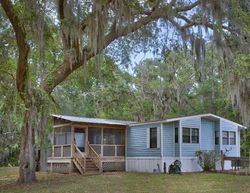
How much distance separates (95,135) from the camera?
20.2 metres

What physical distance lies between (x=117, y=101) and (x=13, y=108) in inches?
624

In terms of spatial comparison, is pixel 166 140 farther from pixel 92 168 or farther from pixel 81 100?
pixel 81 100

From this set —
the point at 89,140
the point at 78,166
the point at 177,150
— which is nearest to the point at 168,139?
the point at 177,150

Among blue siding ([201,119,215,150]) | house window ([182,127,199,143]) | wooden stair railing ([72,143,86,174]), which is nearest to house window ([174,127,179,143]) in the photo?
house window ([182,127,199,143])

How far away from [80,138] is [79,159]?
5.62 feet

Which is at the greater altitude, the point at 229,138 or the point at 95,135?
the point at 95,135

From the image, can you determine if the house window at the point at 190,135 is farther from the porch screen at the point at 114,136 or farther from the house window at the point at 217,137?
the porch screen at the point at 114,136

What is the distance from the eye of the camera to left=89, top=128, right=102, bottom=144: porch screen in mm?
20031

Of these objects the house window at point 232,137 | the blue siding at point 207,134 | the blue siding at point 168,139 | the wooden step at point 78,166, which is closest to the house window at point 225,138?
the house window at point 232,137

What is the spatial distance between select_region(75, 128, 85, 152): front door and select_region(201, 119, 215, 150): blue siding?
6.70m

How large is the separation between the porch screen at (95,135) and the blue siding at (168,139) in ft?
12.2

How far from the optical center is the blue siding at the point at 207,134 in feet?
67.6

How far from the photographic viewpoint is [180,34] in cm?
1223

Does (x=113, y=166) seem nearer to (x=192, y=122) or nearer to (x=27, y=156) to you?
(x=192, y=122)
